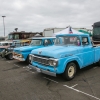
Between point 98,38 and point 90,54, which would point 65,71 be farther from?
point 98,38

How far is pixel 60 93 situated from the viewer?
14.7 ft

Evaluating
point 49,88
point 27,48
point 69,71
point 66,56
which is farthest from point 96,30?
point 49,88

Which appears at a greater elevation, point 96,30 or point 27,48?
point 96,30

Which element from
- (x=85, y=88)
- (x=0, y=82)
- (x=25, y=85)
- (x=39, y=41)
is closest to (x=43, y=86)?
(x=25, y=85)

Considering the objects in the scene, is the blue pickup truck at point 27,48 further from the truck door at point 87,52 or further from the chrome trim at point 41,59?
the truck door at point 87,52

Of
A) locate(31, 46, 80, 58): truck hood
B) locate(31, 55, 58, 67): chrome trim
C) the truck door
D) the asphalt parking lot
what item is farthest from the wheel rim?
locate(31, 55, 58, 67): chrome trim

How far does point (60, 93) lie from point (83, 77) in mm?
2028

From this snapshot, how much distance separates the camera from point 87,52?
6312 millimetres

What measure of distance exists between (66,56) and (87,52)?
5.17 feet

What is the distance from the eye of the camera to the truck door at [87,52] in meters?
6.15

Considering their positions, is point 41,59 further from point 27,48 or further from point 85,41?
point 27,48

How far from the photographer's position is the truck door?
6.15 m

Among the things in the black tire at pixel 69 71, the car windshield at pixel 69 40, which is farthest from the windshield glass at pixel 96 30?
the black tire at pixel 69 71

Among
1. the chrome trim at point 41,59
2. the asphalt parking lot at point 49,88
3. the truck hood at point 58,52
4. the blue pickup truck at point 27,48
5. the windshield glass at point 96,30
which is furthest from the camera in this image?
the windshield glass at point 96,30
